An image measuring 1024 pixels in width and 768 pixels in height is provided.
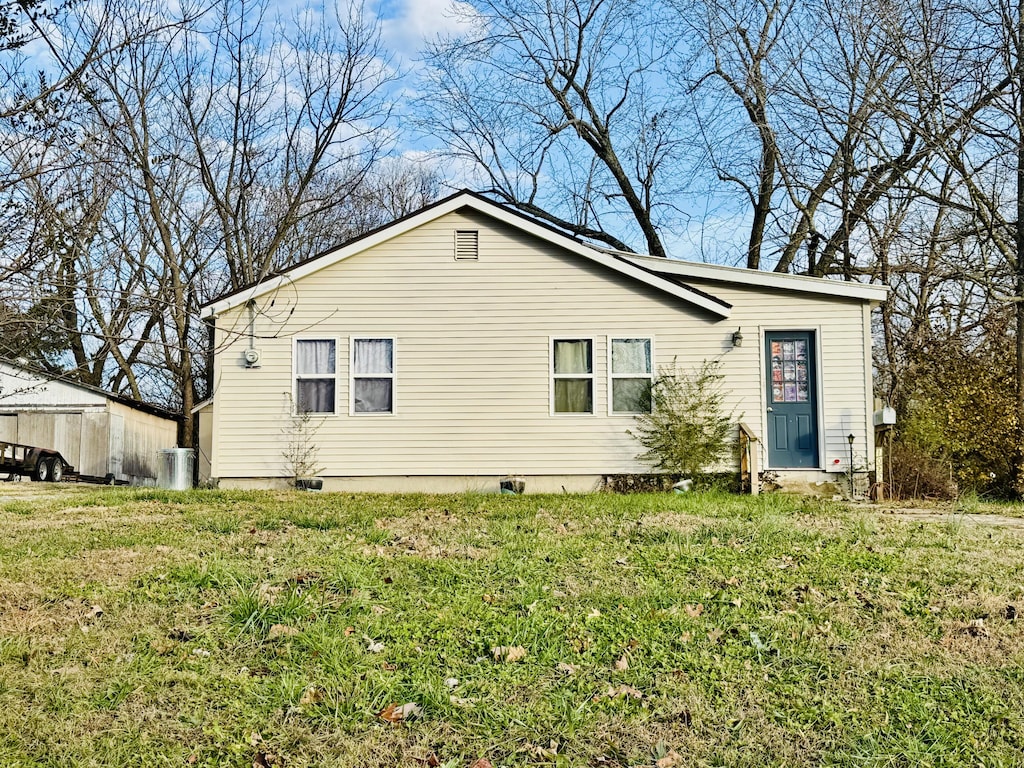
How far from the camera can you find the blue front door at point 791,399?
14.5 meters

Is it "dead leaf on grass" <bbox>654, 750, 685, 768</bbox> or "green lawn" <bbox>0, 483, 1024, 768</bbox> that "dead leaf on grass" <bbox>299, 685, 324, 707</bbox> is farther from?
"dead leaf on grass" <bbox>654, 750, 685, 768</bbox>

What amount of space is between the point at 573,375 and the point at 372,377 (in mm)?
3091

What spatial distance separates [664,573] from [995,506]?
290 inches

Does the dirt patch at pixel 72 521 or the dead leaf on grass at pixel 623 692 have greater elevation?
the dirt patch at pixel 72 521

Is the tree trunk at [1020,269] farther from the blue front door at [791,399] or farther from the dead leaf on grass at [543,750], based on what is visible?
A: the dead leaf on grass at [543,750]

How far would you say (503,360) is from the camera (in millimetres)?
14547

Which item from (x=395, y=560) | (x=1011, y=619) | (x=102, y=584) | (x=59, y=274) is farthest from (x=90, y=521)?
(x=1011, y=619)

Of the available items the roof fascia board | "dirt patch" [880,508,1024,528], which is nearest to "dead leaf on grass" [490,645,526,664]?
"dirt patch" [880,508,1024,528]

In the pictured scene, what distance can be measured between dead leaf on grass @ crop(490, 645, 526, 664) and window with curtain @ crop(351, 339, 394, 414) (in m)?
9.13

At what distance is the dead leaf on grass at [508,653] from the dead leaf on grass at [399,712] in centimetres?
67

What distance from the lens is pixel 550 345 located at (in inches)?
574

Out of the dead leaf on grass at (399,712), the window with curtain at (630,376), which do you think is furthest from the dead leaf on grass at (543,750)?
the window with curtain at (630,376)

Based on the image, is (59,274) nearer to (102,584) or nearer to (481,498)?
(102,584)

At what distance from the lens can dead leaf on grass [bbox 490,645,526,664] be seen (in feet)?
18.0
